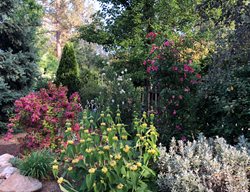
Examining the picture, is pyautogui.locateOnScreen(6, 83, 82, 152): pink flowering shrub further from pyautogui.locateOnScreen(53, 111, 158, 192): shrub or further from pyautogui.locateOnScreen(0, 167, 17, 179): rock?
pyautogui.locateOnScreen(53, 111, 158, 192): shrub

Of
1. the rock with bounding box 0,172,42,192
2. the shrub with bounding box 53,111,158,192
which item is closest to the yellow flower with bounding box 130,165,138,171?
the shrub with bounding box 53,111,158,192

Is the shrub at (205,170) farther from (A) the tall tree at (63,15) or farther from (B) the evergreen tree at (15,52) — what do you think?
(A) the tall tree at (63,15)

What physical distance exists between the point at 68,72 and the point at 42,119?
514cm

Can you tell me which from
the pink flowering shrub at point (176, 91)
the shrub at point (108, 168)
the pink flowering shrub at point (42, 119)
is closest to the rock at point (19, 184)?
the pink flowering shrub at point (42, 119)

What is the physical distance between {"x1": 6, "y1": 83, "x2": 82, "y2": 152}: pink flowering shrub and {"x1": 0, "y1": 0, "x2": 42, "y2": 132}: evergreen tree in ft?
8.51

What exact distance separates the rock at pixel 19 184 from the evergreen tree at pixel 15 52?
3380 mm

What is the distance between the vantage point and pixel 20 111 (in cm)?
405

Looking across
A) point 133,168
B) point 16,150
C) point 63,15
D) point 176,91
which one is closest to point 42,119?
point 16,150

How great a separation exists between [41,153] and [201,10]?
139 inches

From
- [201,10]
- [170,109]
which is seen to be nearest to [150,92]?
[170,109]

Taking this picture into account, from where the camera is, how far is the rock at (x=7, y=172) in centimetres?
356

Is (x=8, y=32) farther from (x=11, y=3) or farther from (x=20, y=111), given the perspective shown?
(x=20, y=111)

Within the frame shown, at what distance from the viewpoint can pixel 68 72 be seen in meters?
9.09

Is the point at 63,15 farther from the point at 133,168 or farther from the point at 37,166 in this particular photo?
the point at 133,168
